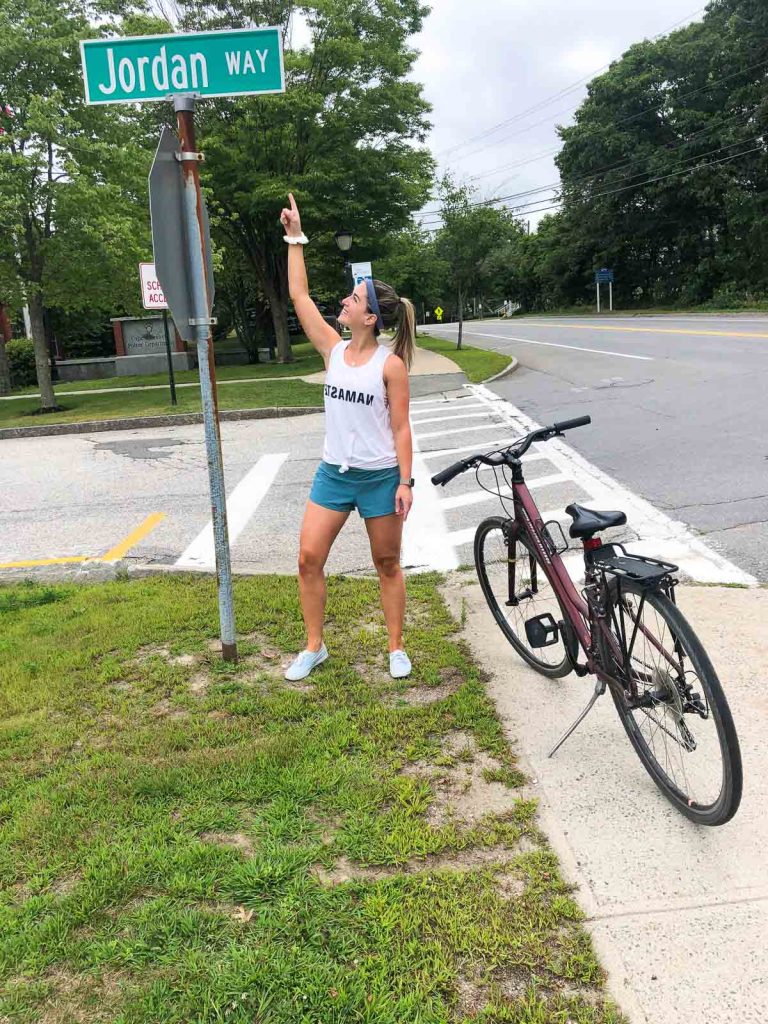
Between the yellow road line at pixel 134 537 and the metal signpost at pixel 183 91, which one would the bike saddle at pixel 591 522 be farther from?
the yellow road line at pixel 134 537

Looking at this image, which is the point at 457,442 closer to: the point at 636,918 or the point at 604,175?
the point at 636,918

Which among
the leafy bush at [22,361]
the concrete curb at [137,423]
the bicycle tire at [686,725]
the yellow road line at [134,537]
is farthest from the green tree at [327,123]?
the bicycle tire at [686,725]

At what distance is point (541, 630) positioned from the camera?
3.40m

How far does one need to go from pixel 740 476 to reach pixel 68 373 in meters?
27.8

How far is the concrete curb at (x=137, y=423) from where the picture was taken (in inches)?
554

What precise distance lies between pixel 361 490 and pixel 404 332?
768 mm

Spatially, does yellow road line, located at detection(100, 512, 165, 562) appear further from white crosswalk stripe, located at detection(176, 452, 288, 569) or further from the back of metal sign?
the back of metal sign

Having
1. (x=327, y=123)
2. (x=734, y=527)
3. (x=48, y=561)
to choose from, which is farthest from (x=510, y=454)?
(x=327, y=123)

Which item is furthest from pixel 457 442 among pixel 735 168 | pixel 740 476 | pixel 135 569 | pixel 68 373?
pixel 735 168

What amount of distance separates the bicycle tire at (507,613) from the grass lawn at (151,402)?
1098 cm

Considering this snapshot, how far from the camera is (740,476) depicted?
7332 mm

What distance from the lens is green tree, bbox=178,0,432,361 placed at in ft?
69.1

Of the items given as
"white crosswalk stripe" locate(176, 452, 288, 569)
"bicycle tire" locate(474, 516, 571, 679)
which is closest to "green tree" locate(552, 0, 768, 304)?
"white crosswalk stripe" locate(176, 452, 288, 569)

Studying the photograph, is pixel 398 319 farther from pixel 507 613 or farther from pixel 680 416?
pixel 680 416
